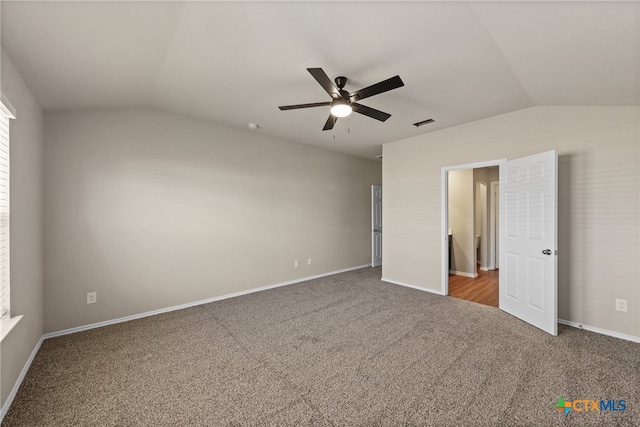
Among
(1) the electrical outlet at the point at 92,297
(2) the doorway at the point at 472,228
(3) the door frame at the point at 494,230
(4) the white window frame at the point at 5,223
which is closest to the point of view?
(4) the white window frame at the point at 5,223

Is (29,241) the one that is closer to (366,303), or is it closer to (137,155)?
(137,155)

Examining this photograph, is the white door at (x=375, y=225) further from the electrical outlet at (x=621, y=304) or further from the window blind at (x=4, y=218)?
the window blind at (x=4, y=218)

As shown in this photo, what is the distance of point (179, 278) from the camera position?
12.0 feet

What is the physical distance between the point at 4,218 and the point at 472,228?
627 centimetres

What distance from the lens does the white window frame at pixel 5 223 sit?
1.87 metres

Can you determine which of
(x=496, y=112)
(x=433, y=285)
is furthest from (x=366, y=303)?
(x=496, y=112)

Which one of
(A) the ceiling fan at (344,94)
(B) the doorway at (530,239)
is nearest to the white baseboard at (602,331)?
(B) the doorway at (530,239)

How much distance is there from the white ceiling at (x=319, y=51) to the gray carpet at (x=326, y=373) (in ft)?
8.09

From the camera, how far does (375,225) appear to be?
643cm

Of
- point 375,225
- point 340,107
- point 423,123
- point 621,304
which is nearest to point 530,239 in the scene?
point 621,304

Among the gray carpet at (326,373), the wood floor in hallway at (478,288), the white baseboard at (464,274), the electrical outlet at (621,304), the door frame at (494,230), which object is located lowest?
the gray carpet at (326,373)

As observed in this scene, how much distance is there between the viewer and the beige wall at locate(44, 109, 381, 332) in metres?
2.92

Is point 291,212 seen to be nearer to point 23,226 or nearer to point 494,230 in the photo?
point 23,226

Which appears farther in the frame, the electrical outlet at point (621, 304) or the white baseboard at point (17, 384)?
the electrical outlet at point (621, 304)
